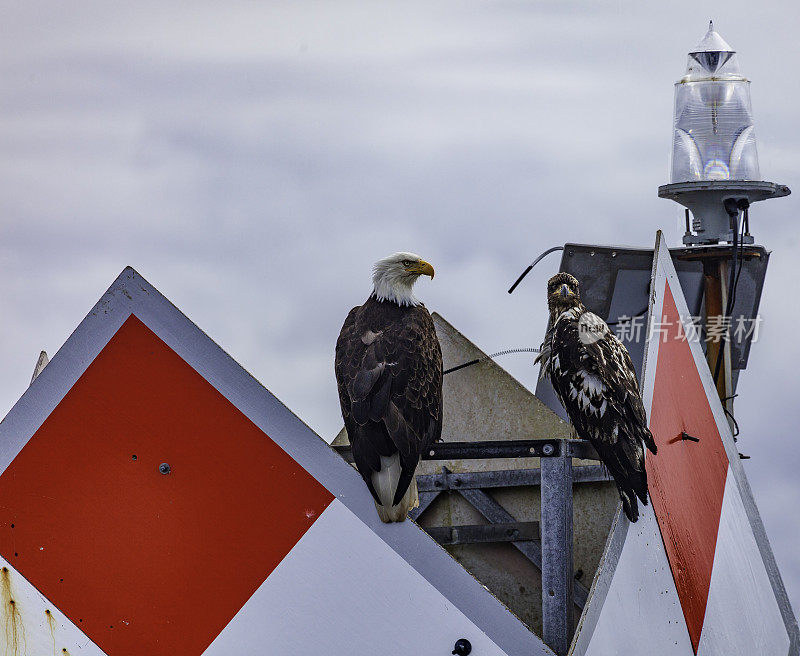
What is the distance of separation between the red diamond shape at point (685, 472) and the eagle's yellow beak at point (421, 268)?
1310 millimetres

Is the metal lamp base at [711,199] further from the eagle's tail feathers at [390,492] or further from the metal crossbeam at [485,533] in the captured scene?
the eagle's tail feathers at [390,492]

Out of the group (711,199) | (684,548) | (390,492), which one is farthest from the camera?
(711,199)

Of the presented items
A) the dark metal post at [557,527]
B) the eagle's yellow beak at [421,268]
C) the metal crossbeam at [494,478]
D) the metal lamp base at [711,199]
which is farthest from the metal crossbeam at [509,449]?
the metal lamp base at [711,199]

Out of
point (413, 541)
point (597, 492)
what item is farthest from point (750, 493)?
point (413, 541)

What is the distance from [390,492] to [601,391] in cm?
177

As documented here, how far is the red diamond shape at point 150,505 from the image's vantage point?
2869 millimetres

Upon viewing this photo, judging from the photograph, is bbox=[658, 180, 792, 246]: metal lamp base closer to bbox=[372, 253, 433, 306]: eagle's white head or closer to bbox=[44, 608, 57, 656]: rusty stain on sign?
bbox=[372, 253, 433, 306]: eagle's white head

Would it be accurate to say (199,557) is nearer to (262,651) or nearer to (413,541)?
(262,651)

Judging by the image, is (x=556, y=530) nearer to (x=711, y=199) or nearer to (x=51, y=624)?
(x=51, y=624)

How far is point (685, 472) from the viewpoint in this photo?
403 cm

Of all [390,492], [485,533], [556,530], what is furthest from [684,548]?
[485,533]

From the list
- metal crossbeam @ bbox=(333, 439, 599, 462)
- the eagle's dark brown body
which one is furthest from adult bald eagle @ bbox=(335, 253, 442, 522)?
metal crossbeam @ bbox=(333, 439, 599, 462)

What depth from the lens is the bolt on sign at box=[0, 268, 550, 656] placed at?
111 inches

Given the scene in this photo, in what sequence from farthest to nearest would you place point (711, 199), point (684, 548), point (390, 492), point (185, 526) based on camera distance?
point (711, 199) < point (684, 548) < point (390, 492) < point (185, 526)
